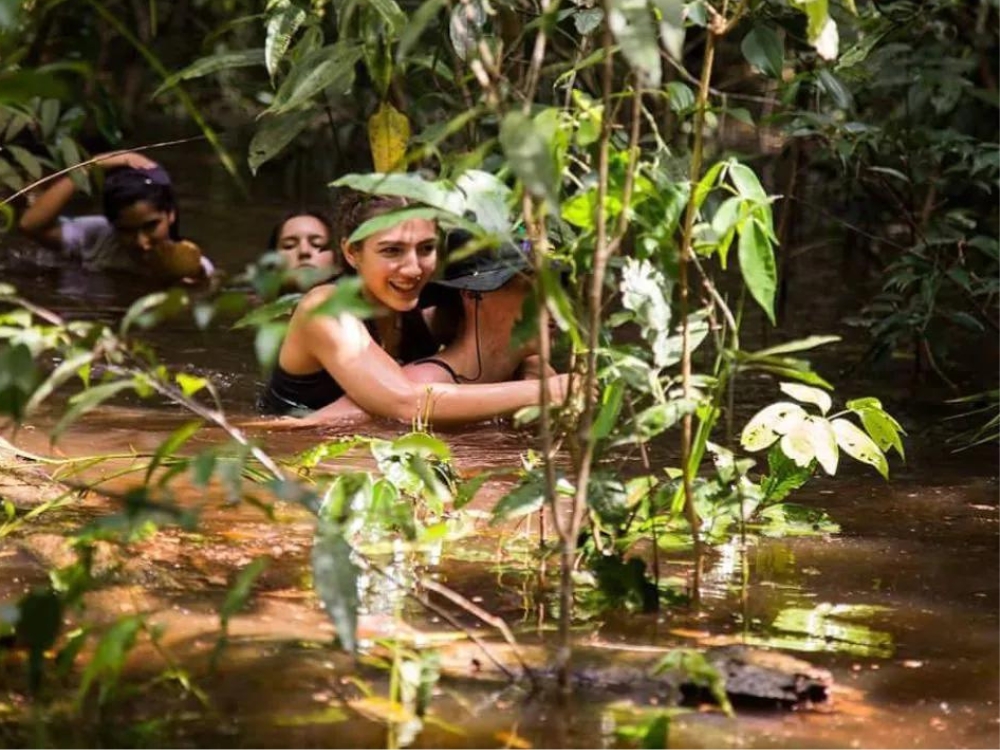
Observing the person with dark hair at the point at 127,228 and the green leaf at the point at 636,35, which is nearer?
the green leaf at the point at 636,35

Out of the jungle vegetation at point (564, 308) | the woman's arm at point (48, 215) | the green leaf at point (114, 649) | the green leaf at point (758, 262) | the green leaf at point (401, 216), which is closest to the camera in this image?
the green leaf at point (114, 649)

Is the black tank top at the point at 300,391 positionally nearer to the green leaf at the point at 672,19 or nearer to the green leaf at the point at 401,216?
the green leaf at the point at 401,216

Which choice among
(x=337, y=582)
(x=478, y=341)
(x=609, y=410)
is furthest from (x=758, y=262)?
(x=478, y=341)

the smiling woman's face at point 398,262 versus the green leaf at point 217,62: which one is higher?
the green leaf at point 217,62

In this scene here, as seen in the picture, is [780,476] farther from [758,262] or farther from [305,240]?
[305,240]

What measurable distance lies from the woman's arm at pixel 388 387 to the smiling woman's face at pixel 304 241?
191cm

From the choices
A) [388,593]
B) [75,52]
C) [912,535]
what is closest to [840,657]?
[388,593]

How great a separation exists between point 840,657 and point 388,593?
0.80 m

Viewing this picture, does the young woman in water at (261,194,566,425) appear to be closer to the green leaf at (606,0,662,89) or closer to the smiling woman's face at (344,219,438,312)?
the smiling woman's face at (344,219,438,312)

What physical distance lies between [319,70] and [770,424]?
115cm

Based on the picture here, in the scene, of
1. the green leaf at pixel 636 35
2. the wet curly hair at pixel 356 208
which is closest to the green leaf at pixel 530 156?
the green leaf at pixel 636 35

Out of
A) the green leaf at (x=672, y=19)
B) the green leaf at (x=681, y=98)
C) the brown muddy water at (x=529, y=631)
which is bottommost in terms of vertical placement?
the brown muddy water at (x=529, y=631)

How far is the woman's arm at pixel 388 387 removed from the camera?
549 centimetres

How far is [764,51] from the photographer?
393 centimetres
